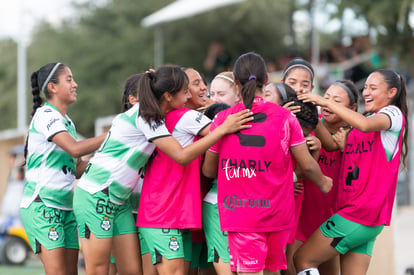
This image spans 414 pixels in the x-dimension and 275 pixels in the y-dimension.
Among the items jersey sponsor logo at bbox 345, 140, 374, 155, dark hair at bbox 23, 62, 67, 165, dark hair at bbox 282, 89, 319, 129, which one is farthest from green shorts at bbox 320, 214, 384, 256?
dark hair at bbox 23, 62, 67, 165

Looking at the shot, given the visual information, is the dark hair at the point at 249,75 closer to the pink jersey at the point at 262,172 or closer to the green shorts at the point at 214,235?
the pink jersey at the point at 262,172

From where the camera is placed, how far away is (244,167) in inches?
167

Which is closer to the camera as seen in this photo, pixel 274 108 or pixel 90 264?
pixel 274 108

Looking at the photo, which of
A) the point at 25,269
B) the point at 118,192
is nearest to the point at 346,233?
the point at 118,192

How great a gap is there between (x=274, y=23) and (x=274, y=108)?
1902cm

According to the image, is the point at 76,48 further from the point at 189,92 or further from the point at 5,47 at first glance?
the point at 189,92

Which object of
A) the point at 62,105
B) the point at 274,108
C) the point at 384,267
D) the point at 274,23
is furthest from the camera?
the point at 274,23

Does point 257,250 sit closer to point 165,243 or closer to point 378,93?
point 165,243

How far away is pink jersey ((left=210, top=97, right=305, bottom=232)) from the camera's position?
4.21m

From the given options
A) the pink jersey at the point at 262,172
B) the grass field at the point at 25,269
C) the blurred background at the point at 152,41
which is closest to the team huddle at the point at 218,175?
the pink jersey at the point at 262,172

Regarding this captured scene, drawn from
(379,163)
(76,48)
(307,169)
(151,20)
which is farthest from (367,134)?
(76,48)

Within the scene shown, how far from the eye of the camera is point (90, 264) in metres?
4.81

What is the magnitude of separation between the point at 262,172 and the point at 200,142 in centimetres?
48

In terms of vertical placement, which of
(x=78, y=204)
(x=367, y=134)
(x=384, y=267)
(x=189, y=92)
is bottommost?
(x=384, y=267)
